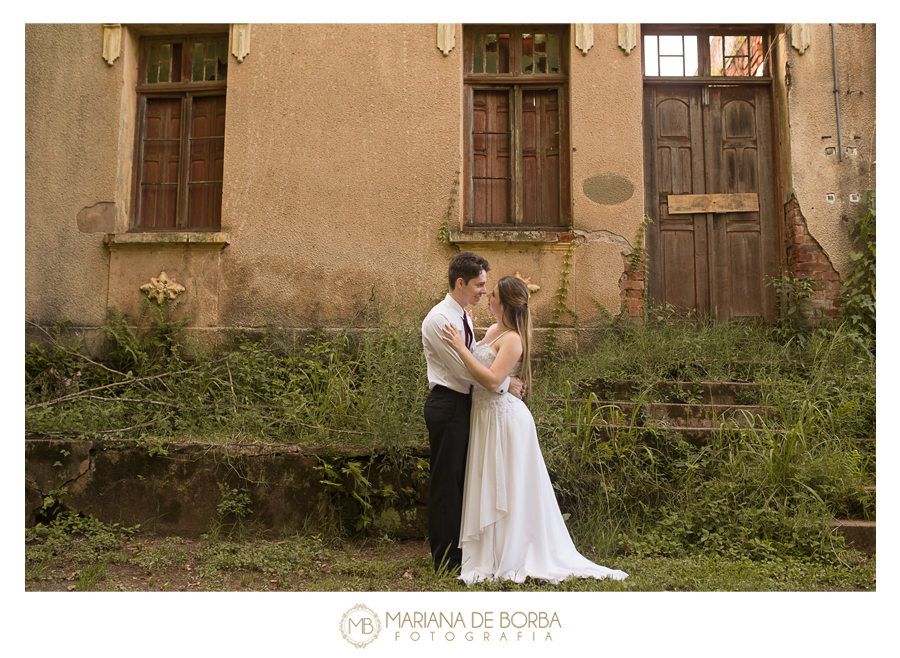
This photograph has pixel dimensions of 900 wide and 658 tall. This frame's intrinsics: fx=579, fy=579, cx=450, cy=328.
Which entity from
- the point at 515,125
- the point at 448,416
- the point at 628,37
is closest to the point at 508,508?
the point at 448,416

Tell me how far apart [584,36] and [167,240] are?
4.80 meters

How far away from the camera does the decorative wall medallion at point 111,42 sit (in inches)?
245

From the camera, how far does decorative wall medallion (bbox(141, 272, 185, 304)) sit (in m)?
5.98

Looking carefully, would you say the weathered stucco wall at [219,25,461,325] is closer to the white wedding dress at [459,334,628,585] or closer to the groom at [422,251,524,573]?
the groom at [422,251,524,573]

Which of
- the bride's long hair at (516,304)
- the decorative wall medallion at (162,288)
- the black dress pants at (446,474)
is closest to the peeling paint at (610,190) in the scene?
the bride's long hair at (516,304)

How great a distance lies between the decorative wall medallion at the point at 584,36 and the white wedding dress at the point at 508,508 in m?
4.26

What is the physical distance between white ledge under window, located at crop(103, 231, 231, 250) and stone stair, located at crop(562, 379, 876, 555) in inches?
154

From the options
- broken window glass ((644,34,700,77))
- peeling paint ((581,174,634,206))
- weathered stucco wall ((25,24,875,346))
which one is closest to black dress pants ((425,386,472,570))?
weathered stucco wall ((25,24,875,346))

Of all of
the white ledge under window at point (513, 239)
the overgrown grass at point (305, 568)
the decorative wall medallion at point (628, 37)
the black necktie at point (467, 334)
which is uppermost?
the decorative wall medallion at point (628, 37)

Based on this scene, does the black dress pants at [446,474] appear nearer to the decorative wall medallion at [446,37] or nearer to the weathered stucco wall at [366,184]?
the weathered stucco wall at [366,184]

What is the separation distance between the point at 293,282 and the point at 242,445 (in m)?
2.33

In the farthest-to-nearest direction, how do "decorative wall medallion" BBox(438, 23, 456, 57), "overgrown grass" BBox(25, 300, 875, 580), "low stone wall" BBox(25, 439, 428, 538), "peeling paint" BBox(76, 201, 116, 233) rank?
"peeling paint" BBox(76, 201, 116, 233) < "decorative wall medallion" BBox(438, 23, 456, 57) < "low stone wall" BBox(25, 439, 428, 538) < "overgrown grass" BBox(25, 300, 875, 580)

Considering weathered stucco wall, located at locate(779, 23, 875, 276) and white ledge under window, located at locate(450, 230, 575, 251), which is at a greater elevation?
weathered stucco wall, located at locate(779, 23, 875, 276)
